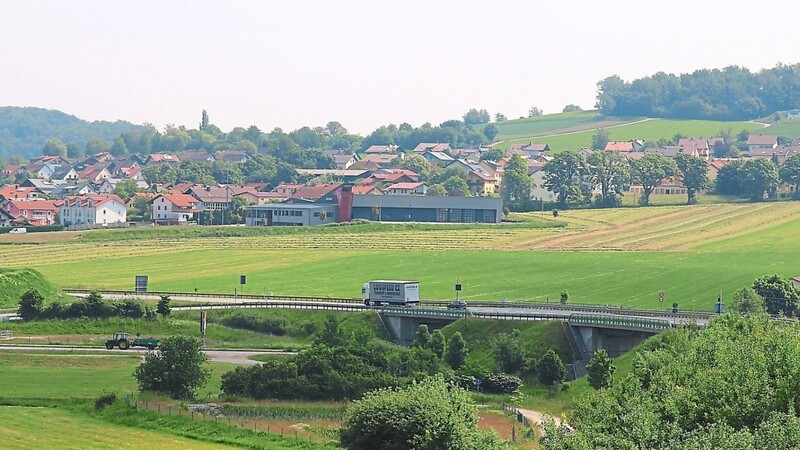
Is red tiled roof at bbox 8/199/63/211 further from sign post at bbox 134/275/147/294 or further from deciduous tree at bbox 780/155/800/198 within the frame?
deciduous tree at bbox 780/155/800/198

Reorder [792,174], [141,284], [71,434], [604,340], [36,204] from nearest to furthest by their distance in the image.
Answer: [71,434]
[604,340]
[141,284]
[792,174]
[36,204]

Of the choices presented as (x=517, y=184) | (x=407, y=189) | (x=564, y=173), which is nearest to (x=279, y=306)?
(x=517, y=184)

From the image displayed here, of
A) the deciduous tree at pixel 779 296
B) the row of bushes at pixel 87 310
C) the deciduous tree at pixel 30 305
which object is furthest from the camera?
the deciduous tree at pixel 779 296

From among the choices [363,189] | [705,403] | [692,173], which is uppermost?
[692,173]

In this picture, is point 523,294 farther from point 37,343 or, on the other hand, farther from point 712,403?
point 712,403

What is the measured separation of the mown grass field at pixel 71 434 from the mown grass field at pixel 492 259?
4782cm

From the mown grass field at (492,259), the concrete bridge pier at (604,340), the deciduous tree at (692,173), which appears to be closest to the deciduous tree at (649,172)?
the deciduous tree at (692,173)

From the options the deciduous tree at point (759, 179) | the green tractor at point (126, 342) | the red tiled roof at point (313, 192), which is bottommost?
the green tractor at point (126, 342)

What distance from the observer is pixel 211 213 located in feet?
584

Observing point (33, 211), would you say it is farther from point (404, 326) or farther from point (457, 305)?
point (404, 326)

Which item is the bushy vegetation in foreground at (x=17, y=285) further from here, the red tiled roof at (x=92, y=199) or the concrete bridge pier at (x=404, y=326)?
the red tiled roof at (x=92, y=199)

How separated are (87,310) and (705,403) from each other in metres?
54.3

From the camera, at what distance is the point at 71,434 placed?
58781mm

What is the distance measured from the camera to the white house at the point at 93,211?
582 feet
